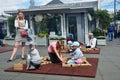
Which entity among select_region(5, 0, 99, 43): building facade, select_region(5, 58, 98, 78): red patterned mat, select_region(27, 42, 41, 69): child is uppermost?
select_region(5, 0, 99, 43): building facade

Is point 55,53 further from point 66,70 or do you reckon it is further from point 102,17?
point 102,17

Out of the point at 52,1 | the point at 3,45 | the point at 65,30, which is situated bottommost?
the point at 3,45

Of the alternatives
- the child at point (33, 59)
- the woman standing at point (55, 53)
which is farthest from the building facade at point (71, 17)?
the child at point (33, 59)

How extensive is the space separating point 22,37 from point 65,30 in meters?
8.92

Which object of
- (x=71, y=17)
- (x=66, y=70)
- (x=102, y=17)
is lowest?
(x=66, y=70)

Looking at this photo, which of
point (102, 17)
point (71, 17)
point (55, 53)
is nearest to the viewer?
point (55, 53)

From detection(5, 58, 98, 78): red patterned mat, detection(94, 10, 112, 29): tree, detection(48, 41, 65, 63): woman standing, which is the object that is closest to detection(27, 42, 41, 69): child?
detection(5, 58, 98, 78): red patterned mat

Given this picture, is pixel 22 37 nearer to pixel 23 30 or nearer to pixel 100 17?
pixel 23 30

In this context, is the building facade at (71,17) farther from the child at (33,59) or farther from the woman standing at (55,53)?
the child at (33,59)

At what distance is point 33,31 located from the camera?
1872 centimetres

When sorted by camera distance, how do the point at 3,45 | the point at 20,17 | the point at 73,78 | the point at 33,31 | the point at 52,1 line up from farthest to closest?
the point at 52,1 → the point at 33,31 → the point at 3,45 → the point at 20,17 → the point at 73,78

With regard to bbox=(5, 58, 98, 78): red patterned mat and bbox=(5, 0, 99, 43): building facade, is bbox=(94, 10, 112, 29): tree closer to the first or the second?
bbox=(5, 0, 99, 43): building facade

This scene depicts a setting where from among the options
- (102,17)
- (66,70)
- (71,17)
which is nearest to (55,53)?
(66,70)

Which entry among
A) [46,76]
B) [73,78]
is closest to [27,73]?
[46,76]
